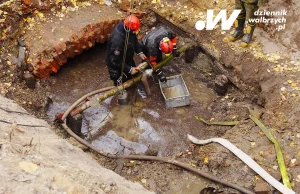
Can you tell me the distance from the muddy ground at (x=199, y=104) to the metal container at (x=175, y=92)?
16 centimetres

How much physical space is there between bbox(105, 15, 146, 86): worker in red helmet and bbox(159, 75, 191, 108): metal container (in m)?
0.85

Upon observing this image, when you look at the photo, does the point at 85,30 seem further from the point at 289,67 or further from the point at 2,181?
the point at 2,181

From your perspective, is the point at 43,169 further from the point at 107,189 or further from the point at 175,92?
the point at 175,92

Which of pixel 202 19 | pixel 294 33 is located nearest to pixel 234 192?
pixel 294 33

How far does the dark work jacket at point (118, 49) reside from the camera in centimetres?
620

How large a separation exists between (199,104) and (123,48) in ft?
6.66

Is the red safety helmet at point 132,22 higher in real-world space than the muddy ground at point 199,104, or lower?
higher

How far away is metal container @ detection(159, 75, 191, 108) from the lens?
6840 mm

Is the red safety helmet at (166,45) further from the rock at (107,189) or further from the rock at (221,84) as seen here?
the rock at (107,189)

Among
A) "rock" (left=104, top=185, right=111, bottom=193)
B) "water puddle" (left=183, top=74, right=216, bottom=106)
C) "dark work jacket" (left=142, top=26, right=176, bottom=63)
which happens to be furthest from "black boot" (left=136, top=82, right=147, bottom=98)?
"rock" (left=104, top=185, right=111, bottom=193)

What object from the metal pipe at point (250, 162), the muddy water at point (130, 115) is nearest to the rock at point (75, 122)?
the muddy water at point (130, 115)

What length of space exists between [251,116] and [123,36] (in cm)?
280

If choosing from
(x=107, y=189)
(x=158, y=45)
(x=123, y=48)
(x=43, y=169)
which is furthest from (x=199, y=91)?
(x=43, y=169)

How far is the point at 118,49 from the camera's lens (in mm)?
6270
